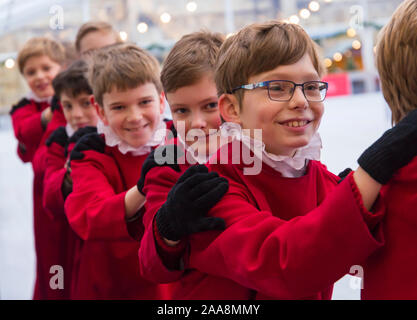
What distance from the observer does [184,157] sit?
125 centimetres

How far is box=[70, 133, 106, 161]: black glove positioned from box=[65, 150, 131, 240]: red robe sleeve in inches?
0.6

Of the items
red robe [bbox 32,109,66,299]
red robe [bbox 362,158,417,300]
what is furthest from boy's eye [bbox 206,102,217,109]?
red robe [bbox 32,109,66,299]

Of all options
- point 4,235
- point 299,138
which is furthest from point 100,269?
point 4,235

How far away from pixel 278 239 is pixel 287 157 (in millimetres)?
216

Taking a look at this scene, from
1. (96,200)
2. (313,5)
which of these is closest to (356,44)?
(313,5)

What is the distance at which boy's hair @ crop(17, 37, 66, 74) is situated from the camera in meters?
2.67

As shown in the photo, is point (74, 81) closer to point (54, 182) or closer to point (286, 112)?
point (54, 182)

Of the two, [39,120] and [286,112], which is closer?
[286,112]

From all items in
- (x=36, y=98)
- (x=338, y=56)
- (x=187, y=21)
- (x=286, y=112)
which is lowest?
(x=286, y=112)

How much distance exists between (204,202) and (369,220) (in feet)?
0.92

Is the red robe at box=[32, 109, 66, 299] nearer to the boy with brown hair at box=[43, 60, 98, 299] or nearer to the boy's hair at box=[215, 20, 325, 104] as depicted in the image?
the boy with brown hair at box=[43, 60, 98, 299]

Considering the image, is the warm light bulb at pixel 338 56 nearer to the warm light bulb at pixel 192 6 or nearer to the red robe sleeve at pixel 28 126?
the warm light bulb at pixel 192 6

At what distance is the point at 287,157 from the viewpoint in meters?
1.04
